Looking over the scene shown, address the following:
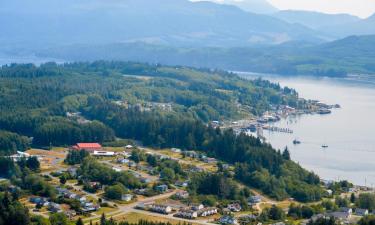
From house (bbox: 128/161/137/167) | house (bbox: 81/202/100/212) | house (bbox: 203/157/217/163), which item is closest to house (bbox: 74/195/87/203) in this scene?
house (bbox: 81/202/100/212)

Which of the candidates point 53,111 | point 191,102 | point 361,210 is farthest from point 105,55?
point 361,210

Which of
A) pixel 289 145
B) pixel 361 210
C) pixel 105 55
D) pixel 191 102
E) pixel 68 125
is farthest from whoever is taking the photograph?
pixel 105 55

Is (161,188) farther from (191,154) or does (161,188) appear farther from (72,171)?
(191,154)

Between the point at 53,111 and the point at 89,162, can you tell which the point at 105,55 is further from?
the point at 89,162

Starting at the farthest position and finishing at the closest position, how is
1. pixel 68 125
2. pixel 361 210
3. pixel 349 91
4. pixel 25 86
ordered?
pixel 349 91 < pixel 25 86 < pixel 68 125 < pixel 361 210

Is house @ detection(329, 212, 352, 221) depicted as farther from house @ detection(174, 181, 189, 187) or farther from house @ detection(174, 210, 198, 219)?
house @ detection(174, 181, 189, 187)

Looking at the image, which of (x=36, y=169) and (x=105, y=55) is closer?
(x=36, y=169)
